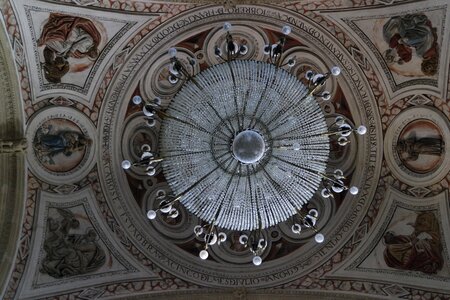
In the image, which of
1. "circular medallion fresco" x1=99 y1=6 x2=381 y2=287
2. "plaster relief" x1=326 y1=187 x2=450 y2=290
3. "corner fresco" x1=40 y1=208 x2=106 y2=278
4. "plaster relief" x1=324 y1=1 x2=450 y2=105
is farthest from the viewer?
"circular medallion fresco" x1=99 y1=6 x2=381 y2=287

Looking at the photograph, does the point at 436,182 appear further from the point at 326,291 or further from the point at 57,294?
the point at 57,294

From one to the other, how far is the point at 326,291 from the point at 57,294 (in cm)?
385

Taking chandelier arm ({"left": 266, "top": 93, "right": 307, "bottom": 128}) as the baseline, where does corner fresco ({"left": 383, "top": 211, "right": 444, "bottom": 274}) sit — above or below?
below

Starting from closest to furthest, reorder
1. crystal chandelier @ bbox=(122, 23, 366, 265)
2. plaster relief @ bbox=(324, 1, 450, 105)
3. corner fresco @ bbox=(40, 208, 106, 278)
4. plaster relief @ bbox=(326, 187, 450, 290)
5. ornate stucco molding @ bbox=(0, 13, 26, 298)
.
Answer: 1. crystal chandelier @ bbox=(122, 23, 366, 265)
2. ornate stucco molding @ bbox=(0, 13, 26, 298)
3. plaster relief @ bbox=(324, 1, 450, 105)
4. plaster relief @ bbox=(326, 187, 450, 290)
5. corner fresco @ bbox=(40, 208, 106, 278)

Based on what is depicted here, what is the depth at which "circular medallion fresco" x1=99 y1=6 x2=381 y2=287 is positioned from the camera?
31.6 feet

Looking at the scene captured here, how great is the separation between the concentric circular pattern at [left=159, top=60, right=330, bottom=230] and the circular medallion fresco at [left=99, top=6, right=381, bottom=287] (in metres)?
2.33

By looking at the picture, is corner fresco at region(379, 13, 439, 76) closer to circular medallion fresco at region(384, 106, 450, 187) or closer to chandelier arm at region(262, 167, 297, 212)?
circular medallion fresco at region(384, 106, 450, 187)

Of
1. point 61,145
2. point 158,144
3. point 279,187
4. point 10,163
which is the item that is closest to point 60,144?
point 61,145

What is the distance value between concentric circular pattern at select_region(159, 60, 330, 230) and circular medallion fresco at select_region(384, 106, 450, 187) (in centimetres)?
272

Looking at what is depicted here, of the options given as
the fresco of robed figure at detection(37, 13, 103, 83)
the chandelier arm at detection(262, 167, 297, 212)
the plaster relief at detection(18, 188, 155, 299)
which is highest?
the fresco of robed figure at detection(37, 13, 103, 83)

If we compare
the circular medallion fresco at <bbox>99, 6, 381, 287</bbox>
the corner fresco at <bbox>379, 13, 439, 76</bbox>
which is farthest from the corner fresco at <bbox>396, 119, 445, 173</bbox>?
the corner fresco at <bbox>379, 13, 439, 76</bbox>

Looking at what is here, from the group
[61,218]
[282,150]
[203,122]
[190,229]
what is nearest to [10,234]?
[61,218]

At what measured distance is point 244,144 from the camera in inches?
282

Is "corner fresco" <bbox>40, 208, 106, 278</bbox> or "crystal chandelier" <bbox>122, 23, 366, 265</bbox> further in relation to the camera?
"corner fresco" <bbox>40, 208, 106, 278</bbox>
